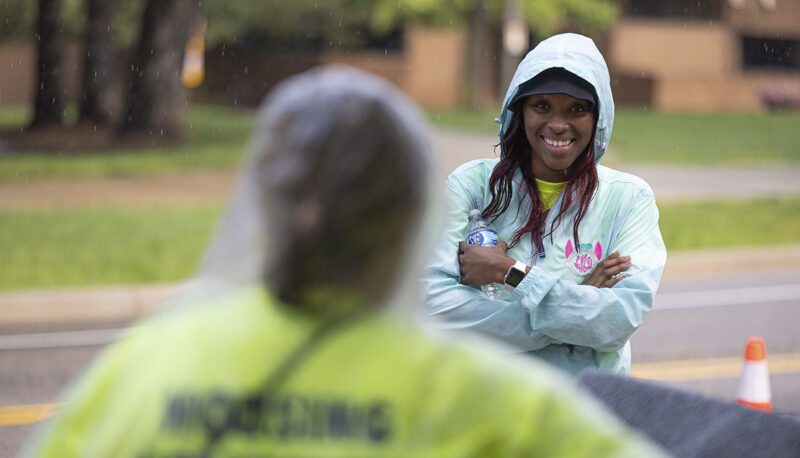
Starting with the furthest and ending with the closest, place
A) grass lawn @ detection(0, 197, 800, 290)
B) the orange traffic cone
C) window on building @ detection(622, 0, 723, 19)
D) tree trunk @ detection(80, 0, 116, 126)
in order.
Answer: window on building @ detection(622, 0, 723, 19), tree trunk @ detection(80, 0, 116, 126), grass lawn @ detection(0, 197, 800, 290), the orange traffic cone

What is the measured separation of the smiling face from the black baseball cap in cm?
4

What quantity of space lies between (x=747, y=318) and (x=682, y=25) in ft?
133

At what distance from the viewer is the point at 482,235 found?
302cm

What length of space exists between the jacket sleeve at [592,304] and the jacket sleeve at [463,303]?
0.16ft

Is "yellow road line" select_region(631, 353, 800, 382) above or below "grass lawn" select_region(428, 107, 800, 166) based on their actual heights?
below

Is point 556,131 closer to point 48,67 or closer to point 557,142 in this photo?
point 557,142

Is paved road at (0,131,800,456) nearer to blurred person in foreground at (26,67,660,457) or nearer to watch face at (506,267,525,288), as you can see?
watch face at (506,267,525,288)

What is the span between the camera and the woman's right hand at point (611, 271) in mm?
2916

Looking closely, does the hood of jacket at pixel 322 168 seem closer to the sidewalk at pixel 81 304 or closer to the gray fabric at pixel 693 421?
the gray fabric at pixel 693 421

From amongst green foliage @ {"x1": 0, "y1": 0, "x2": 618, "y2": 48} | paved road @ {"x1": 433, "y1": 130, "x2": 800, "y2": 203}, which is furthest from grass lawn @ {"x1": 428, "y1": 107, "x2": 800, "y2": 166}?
green foliage @ {"x1": 0, "y1": 0, "x2": 618, "y2": 48}

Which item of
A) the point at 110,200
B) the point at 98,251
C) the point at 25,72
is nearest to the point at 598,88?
the point at 98,251

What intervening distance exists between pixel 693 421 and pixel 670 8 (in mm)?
47144

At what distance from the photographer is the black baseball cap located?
2.99 m

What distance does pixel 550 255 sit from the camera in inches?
117
